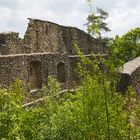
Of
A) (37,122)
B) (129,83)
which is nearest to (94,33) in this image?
(37,122)

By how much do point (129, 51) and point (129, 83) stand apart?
28.0 meters

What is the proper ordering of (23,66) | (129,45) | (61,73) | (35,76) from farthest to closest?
(129,45) → (61,73) → (35,76) → (23,66)

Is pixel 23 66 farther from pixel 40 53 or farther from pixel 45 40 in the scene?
pixel 45 40

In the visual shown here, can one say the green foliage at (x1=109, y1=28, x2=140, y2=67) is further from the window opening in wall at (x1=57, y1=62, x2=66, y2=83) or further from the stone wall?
the stone wall

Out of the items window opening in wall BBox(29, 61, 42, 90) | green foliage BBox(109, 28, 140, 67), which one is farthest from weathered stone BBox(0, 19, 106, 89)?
green foliage BBox(109, 28, 140, 67)

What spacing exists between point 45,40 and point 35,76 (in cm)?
704

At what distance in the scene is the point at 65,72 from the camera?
21375mm

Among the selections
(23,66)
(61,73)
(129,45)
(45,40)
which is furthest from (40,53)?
(129,45)

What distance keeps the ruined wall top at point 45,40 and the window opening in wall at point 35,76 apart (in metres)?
1.29

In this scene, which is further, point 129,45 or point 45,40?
point 129,45

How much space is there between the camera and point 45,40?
Result: 25.2 meters

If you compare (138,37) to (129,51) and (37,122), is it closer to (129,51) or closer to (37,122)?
(129,51)

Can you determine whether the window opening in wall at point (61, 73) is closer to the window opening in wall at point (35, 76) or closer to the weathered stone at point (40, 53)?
the weathered stone at point (40, 53)

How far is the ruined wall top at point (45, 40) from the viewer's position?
1891 centimetres
